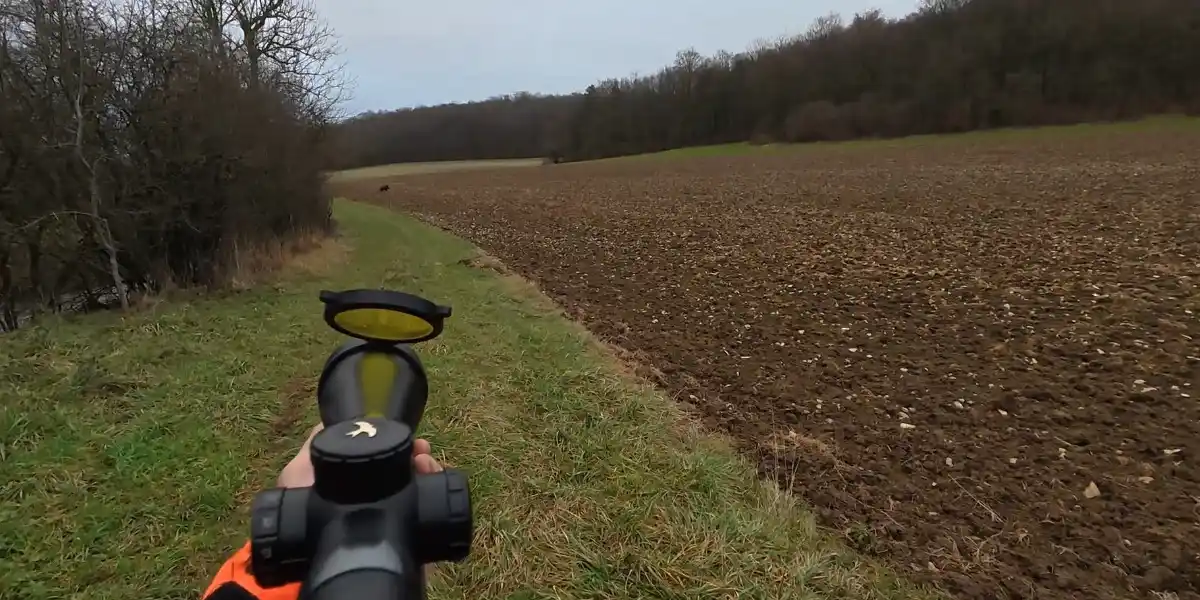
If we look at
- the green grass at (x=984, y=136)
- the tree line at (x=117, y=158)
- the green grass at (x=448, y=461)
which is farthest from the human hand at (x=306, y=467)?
the green grass at (x=984, y=136)

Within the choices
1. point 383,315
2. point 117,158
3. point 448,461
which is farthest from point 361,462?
point 117,158

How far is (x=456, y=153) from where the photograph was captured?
95188 millimetres

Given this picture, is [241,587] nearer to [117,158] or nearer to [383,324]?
[383,324]

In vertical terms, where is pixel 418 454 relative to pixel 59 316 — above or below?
above

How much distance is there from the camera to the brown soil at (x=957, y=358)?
447 centimetres

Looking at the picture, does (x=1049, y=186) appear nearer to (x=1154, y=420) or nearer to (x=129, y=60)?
(x=1154, y=420)

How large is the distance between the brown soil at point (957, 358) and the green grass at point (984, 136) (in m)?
31.2

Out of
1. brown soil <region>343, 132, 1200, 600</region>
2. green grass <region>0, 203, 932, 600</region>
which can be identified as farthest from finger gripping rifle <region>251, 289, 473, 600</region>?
brown soil <region>343, 132, 1200, 600</region>

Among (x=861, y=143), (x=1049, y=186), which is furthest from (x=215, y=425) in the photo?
(x=861, y=143)

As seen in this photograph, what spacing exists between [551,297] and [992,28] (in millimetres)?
63943

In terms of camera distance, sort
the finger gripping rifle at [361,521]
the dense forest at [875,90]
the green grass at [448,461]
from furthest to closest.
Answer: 1. the dense forest at [875,90]
2. the green grass at [448,461]
3. the finger gripping rifle at [361,521]

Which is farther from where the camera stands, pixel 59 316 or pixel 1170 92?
pixel 1170 92

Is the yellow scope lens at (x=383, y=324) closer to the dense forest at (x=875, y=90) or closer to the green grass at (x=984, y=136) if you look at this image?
the dense forest at (x=875, y=90)

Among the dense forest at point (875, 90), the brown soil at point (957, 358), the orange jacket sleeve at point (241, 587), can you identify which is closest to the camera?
the orange jacket sleeve at point (241, 587)
